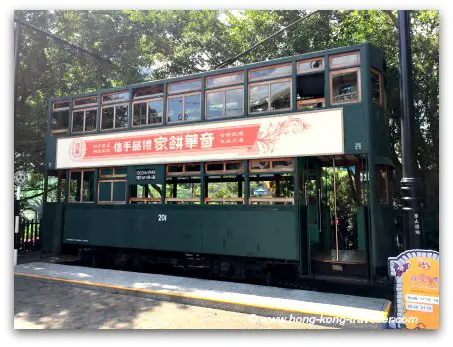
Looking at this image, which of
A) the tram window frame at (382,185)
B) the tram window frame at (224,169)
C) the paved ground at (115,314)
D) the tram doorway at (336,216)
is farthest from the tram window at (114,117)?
the tram window frame at (382,185)

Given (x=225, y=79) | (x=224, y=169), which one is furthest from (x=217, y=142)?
(x=225, y=79)

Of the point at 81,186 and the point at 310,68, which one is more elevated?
the point at 310,68

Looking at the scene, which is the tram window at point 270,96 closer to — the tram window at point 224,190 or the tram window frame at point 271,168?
the tram window frame at point 271,168

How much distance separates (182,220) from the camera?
706cm

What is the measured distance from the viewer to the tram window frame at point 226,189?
667cm

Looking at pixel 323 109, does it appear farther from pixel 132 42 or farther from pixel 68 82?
pixel 132 42

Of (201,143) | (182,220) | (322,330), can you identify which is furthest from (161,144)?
(322,330)

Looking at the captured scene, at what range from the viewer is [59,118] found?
8.99m

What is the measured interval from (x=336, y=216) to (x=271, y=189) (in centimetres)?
127

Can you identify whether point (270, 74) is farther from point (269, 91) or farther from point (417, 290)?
point (417, 290)

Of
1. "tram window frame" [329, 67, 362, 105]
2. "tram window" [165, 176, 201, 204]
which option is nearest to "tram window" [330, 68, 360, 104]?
"tram window frame" [329, 67, 362, 105]

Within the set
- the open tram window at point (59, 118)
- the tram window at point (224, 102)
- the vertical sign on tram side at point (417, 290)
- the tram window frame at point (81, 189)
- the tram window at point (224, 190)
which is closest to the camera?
the vertical sign on tram side at point (417, 290)

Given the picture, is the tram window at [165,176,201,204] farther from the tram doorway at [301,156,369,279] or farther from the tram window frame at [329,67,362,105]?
the tram window frame at [329,67,362,105]

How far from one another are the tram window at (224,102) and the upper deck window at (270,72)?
33 cm
